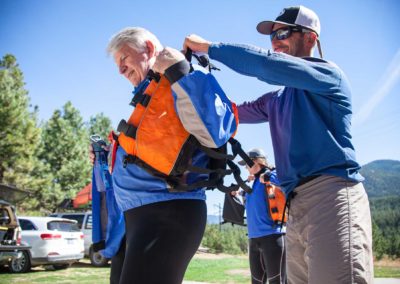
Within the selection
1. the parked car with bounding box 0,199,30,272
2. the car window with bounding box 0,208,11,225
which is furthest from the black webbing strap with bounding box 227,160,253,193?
the car window with bounding box 0,208,11,225

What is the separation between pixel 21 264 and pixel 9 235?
148 centimetres

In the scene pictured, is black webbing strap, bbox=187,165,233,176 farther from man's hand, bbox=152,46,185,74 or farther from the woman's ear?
the woman's ear

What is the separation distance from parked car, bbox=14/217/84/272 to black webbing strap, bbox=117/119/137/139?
1134 cm

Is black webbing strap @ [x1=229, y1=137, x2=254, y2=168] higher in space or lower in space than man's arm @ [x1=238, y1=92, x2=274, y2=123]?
lower

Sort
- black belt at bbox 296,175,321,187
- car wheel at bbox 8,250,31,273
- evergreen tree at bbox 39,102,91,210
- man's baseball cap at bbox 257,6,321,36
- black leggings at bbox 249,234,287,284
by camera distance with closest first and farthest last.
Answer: black belt at bbox 296,175,321,187 < man's baseball cap at bbox 257,6,321,36 < black leggings at bbox 249,234,287,284 < car wheel at bbox 8,250,31,273 < evergreen tree at bbox 39,102,91,210

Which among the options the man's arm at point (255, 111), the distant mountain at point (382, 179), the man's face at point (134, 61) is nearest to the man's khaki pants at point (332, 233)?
the man's arm at point (255, 111)

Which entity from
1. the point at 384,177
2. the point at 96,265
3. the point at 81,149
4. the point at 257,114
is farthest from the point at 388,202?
the point at 81,149

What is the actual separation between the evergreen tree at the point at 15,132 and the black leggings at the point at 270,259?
78.9 feet

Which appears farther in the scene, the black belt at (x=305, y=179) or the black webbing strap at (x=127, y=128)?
the black belt at (x=305, y=179)

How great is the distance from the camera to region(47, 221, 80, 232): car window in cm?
1243

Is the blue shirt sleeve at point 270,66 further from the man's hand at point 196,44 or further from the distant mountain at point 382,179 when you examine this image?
the distant mountain at point 382,179

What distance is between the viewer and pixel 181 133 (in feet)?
5.82

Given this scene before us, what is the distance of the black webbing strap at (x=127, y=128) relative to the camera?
1844 millimetres

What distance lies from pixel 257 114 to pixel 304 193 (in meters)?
→ 0.82
